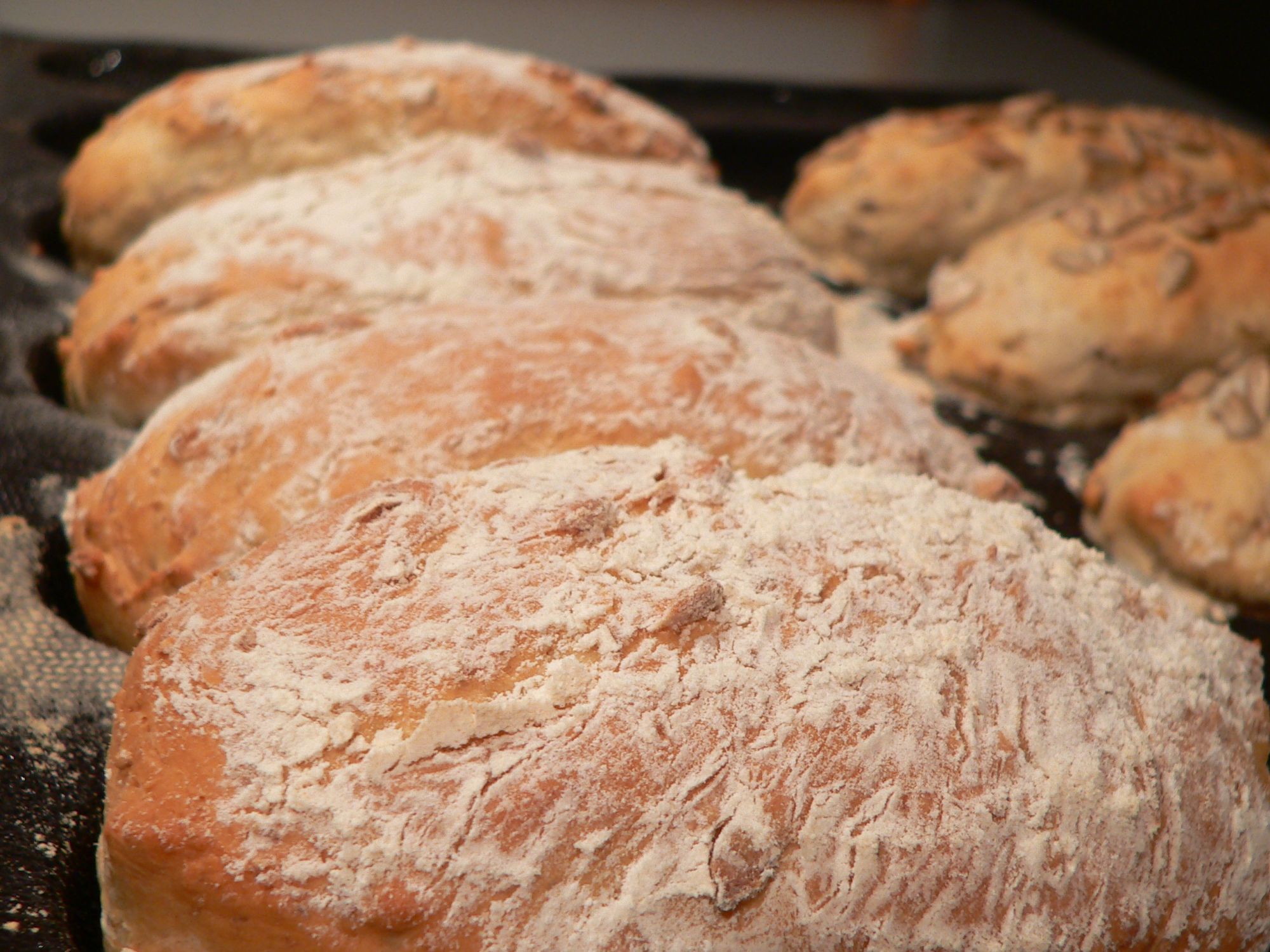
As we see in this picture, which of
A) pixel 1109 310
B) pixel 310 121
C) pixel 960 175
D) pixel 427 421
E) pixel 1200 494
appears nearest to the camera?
pixel 427 421

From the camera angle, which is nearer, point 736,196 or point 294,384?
point 294,384

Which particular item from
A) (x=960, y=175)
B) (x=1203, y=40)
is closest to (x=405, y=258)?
(x=960, y=175)

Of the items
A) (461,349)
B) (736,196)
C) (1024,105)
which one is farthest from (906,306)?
(461,349)

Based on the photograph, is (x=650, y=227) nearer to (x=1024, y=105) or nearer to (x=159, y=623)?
(x=159, y=623)

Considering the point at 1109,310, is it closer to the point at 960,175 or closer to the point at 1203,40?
the point at 960,175

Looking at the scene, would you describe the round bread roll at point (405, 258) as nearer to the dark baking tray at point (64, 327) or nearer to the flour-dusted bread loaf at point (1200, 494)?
the dark baking tray at point (64, 327)

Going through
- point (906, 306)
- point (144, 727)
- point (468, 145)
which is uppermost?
point (468, 145)

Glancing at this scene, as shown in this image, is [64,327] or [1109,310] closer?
[64,327]

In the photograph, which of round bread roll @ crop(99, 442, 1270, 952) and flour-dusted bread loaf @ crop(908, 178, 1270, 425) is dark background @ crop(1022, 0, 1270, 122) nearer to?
flour-dusted bread loaf @ crop(908, 178, 1270, 425)
